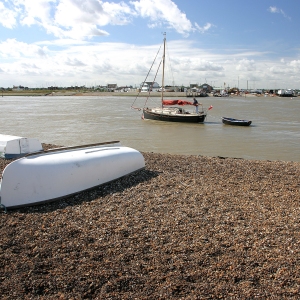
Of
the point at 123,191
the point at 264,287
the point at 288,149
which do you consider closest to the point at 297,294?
the point at 264,287

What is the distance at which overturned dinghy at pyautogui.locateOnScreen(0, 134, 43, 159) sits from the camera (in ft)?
33.4

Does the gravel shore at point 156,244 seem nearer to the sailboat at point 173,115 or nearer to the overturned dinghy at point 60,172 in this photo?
the overturned dinghy at point 60,172

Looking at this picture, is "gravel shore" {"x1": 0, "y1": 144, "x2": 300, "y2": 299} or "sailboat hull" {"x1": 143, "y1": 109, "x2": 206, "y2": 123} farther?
"sailboat hull" {"x1": 143, "y1": 109, "x2": 206, "y2": 123}

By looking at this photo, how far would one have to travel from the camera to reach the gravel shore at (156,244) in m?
3.67

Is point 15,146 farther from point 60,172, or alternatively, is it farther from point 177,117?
point 177,117

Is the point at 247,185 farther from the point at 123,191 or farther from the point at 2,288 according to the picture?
the point at 2,288

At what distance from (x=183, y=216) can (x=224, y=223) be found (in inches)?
24.8

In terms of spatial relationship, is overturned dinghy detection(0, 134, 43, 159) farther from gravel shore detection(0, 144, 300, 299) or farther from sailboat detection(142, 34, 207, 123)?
sailboat detection(142, 34, 207, 123)

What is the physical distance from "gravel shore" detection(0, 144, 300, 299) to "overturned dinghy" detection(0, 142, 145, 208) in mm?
224

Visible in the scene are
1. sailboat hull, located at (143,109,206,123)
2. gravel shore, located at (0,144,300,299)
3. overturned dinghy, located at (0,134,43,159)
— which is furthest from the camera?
sailboat hull, located at (143,109,206,123)

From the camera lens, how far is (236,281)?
12.4ft

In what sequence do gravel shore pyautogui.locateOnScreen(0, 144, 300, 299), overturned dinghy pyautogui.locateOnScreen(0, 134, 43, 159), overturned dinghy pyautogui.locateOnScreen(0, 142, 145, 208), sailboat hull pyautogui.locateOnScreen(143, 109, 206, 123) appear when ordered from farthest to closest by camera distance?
sailboat hull pyautogui.locateOnScreen(143, 109, 206, 123)
overturned dinghy pyautogui.locateOnScreen(0, 134, 43, 159)
overturned dinghy pyautogui.locateOnScreen(0, 142, 145, 208)
gravel shore pyautogui.locateOnScreen(0, 144, 300, 299)

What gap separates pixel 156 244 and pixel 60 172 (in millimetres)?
2713

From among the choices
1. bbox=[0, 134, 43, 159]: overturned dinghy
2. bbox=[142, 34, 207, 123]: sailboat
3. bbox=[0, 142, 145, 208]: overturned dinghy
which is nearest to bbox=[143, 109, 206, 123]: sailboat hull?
bbox=[142, 34, 207, 123]: sailboat
